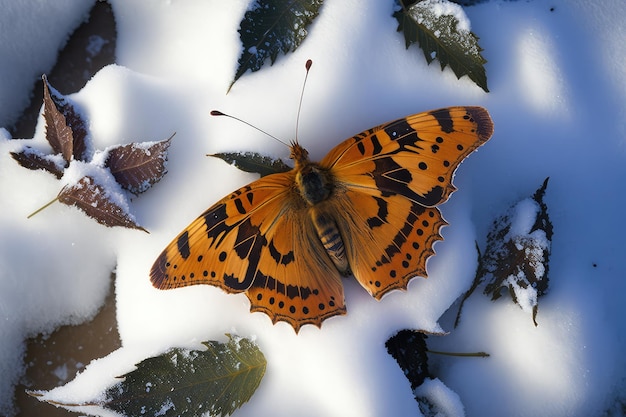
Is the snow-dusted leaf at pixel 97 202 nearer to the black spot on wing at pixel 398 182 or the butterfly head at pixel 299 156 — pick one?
the butterfly head at pixel 299 156

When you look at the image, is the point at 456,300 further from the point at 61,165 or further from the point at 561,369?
the point at 61,165

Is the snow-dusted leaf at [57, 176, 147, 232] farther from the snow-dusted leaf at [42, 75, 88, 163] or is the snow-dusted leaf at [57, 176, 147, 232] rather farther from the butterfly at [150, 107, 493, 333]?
the butterfly at [150, 107, 493, 333]

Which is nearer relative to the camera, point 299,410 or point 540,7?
point 299,410

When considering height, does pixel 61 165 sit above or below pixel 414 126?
below

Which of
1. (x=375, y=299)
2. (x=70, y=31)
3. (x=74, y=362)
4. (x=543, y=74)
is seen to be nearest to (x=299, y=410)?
(x=375, y=299)

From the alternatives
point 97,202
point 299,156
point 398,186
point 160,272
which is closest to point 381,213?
point 398,186
